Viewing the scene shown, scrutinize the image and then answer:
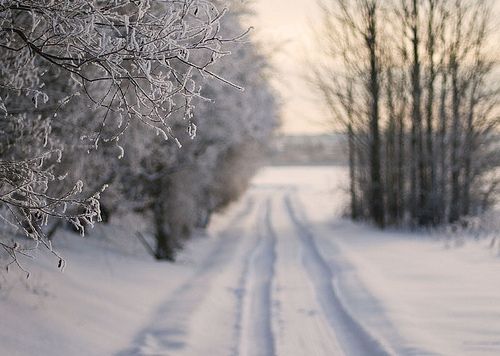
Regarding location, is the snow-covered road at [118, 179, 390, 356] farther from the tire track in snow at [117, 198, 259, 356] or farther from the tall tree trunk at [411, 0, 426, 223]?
the tall tree trunk at [411, 0, 426, 223]

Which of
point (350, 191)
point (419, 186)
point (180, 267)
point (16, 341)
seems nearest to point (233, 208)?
point (350, 191)

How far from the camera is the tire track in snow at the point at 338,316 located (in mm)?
7121

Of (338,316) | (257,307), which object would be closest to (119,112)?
(338,316)

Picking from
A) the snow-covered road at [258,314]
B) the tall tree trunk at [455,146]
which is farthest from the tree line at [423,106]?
the snow-covered road at [258,314]

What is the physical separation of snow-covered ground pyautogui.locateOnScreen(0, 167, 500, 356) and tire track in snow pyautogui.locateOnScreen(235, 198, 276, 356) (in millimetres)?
28

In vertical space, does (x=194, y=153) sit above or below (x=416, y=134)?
below

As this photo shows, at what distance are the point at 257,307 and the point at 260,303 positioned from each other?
11.6 inches

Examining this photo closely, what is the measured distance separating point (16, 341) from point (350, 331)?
410 cm

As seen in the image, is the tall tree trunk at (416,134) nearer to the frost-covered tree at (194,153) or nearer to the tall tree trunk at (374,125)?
the tall tree trunk at (374,125)

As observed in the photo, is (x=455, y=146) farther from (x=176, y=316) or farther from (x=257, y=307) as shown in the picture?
(x=176, y=316)

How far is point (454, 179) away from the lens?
20.0m

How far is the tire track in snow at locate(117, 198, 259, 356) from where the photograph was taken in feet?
24.7

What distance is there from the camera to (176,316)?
9.24 metres

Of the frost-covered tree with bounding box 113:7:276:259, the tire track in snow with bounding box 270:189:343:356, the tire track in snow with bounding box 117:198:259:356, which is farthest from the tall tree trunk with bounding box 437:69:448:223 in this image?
the tire track in snow with bounding box 117:198:259:356
